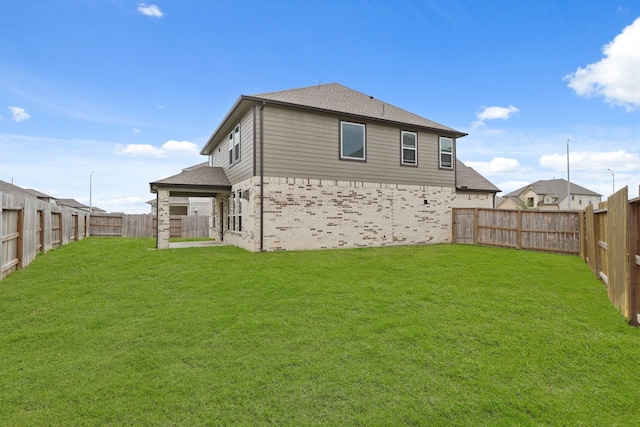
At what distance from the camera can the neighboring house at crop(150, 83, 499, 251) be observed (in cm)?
1184

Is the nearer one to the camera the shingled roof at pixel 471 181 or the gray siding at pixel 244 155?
the gray siding at pixel 244 155

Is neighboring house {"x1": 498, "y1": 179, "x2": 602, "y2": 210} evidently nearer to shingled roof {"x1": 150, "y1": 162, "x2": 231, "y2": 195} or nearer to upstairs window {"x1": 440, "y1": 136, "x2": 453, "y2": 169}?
upstairs window {"x1": 440, "y1": 136, "x2": 453, "y2": 169}

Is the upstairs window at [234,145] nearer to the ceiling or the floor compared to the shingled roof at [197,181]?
nearer to the ceiling

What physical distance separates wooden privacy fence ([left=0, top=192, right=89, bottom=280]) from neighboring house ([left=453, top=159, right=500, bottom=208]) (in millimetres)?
16846

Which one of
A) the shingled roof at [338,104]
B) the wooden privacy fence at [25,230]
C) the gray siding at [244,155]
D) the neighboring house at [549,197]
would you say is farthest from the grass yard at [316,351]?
the neighboring house at [549,197]

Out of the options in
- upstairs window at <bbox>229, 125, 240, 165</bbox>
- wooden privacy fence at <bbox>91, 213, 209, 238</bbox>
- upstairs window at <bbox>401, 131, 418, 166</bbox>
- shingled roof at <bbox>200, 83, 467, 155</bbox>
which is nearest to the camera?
shingled roof at <bbox>200, 83, 467, 155</bbox>

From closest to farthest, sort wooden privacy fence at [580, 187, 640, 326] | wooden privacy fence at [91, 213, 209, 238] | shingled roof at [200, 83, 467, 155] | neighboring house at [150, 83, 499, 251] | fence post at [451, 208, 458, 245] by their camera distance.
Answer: wooden privacy fence at [580, 187, 640, 326]
neighboring house at [150, 83, 499, 251]
shingled roof at [200, 83, 467, 155]
fence post at [451, 208, 458, 245]
wooden privacy fence at [91, 213, 209, 238]

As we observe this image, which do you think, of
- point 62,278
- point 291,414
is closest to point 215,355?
point 291,414

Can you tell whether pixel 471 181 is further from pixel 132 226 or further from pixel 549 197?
pixel 549 197

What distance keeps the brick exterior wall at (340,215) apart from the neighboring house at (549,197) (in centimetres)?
3972

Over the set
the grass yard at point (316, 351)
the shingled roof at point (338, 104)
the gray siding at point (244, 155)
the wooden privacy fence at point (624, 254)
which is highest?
the shingled roof at point (338, 104)

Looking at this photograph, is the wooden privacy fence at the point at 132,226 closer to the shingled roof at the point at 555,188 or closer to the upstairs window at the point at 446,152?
the upstairs window at the point at 446,152

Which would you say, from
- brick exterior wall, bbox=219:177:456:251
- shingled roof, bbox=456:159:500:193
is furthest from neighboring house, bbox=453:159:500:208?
brick exterior wall, bbox=219:177:456:251

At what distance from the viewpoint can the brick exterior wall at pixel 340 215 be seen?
38.9 ft
